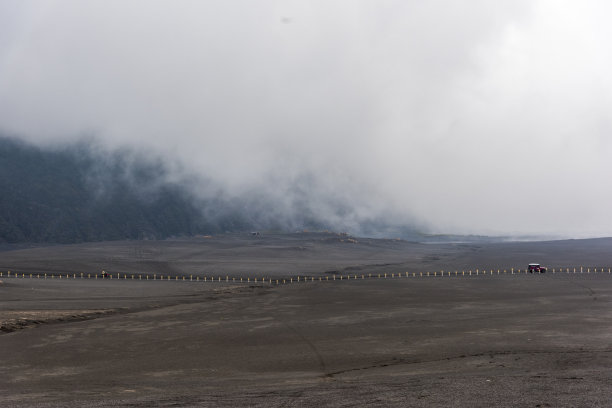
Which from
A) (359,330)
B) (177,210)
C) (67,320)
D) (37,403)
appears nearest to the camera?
(37,403)

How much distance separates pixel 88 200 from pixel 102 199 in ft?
14.4

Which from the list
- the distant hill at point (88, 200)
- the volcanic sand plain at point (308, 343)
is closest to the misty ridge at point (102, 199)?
the distant hill at point (88, 200)

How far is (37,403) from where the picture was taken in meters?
15.6

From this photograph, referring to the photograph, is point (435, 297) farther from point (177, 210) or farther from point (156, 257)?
point (177, 210)

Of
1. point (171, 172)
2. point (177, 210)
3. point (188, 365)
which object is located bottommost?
point (188, 365)

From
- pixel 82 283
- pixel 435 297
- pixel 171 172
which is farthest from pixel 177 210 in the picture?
pixel 435 297

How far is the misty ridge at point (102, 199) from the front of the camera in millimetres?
142000

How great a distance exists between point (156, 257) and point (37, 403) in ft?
264

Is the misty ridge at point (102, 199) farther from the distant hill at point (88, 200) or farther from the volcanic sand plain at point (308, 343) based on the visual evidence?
the volcanic sand plain at point (308, 343)

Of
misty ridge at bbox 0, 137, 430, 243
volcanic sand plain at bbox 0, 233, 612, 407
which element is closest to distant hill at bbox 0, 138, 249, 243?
misty ridge at bbox 0, 137, 430, 243

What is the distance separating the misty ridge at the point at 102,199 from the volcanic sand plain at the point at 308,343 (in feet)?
309

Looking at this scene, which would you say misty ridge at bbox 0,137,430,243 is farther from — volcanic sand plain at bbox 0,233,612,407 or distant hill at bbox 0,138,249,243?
volcanic sand plain at bbox 0,233,612,407

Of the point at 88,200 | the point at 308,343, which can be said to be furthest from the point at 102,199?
the point at 308,343

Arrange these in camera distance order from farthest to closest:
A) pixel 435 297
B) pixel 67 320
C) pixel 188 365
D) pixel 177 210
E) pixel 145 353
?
pixel 177 210
pixel 435 297
pixel 67 320
pixel 145 353
pixel 188 365
